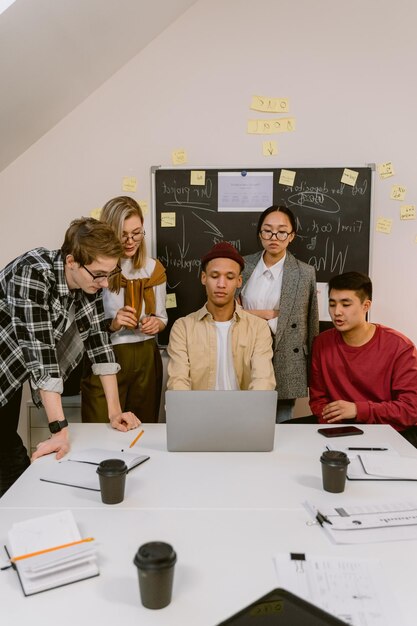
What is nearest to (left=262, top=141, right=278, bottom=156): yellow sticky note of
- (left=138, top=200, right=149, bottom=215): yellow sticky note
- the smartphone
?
(left=138, top=200, right=149, bottom=215): yellow sticky note

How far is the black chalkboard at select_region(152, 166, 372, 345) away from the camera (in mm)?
3094

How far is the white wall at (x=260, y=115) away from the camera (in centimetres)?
305

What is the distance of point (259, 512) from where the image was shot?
52.2 inches

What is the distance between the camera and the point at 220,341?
2.36 m

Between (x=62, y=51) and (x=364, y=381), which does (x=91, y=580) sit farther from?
(x=62, y=51)

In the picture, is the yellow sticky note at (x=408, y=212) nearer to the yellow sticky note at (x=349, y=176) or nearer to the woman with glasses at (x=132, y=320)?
the yellow sticky note at (x=349, y=176)

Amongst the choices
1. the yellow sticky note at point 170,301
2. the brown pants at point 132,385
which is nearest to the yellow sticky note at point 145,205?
the yellow sticky note at point 170,301

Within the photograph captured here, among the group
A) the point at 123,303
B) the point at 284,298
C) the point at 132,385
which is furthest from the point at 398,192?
the point at 132,385

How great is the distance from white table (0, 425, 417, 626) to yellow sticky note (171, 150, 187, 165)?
182 centimetres

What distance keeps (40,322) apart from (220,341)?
823 mm

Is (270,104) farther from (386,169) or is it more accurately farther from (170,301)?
(170,301)

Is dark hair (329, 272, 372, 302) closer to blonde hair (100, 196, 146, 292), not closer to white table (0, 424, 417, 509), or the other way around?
white table (0, 424, 417, 509)

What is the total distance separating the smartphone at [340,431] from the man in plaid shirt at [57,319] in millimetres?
673

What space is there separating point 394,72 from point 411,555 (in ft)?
8.95
